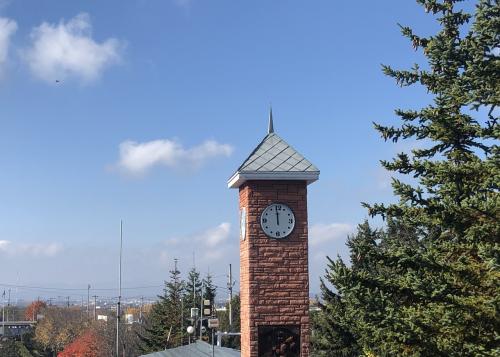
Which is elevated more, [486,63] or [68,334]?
[486,63]

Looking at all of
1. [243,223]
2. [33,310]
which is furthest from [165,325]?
[33,310]

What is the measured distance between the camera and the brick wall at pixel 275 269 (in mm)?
10016

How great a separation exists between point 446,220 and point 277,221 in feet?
9.85

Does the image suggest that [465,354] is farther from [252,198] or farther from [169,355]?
[169,355]

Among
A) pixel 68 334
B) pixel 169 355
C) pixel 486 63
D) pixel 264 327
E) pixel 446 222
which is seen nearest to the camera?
pixel 486 63

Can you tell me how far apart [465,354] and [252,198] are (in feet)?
13.2

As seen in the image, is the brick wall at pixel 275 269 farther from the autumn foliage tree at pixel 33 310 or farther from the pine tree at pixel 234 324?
the autumn foliage tree at pixel 33 310

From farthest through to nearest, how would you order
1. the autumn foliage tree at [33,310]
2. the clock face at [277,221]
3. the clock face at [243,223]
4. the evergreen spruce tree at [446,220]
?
1. the autumn foliage tree at [33,310]
2. the clock face at [243,223]
3. the clock face at [277,221]
4. the evergreen spruce tree at [446,220]

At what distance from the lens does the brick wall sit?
1002 cm

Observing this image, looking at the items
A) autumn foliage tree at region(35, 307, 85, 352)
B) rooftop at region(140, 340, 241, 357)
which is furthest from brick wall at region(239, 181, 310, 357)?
autumn foliage tree at region(35, 307, 85, 352)

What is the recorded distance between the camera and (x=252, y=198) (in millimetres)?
10227

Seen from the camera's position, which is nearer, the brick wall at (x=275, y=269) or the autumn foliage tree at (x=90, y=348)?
the brick wall at (x=275, y=269)

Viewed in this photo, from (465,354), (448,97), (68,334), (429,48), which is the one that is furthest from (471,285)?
(68,334)

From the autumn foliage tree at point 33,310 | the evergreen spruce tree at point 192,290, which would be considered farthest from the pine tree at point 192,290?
the autumn foliage tree at point 33,310
